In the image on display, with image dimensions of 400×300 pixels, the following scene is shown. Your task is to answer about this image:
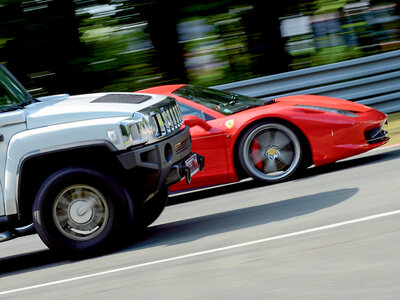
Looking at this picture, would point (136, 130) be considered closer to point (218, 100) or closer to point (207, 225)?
point (207, 225)

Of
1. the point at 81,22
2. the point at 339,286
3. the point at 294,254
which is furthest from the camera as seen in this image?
the point at 81,22

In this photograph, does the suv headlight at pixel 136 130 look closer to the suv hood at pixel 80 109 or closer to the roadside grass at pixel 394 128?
the suv hood at pixel 80 109

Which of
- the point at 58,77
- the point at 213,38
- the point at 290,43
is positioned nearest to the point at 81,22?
Answer: the point at 58,77

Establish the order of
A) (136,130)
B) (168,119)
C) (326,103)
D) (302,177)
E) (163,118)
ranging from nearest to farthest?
(136,130) < (163,118) < (168,119) < (302,177) < (326,103)

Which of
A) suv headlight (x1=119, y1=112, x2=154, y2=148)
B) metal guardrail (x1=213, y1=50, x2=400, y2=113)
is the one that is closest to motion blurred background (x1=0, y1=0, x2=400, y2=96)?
metal guardrail (x1=213, y1=50, x2=400, y2=113)

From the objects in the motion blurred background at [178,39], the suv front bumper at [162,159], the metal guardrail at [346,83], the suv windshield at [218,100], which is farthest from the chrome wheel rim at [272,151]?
the motion blurred background at [178,39]

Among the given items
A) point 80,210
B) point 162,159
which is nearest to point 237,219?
point 162,159

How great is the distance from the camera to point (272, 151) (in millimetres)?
8352

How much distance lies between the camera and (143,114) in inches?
243

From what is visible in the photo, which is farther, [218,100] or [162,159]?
[218,100]

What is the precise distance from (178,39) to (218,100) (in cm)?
396

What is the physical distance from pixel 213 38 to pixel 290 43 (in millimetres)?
1369

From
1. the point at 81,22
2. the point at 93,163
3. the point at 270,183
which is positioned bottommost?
the point at 270,183

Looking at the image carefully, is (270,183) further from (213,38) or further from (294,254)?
(213,38)
